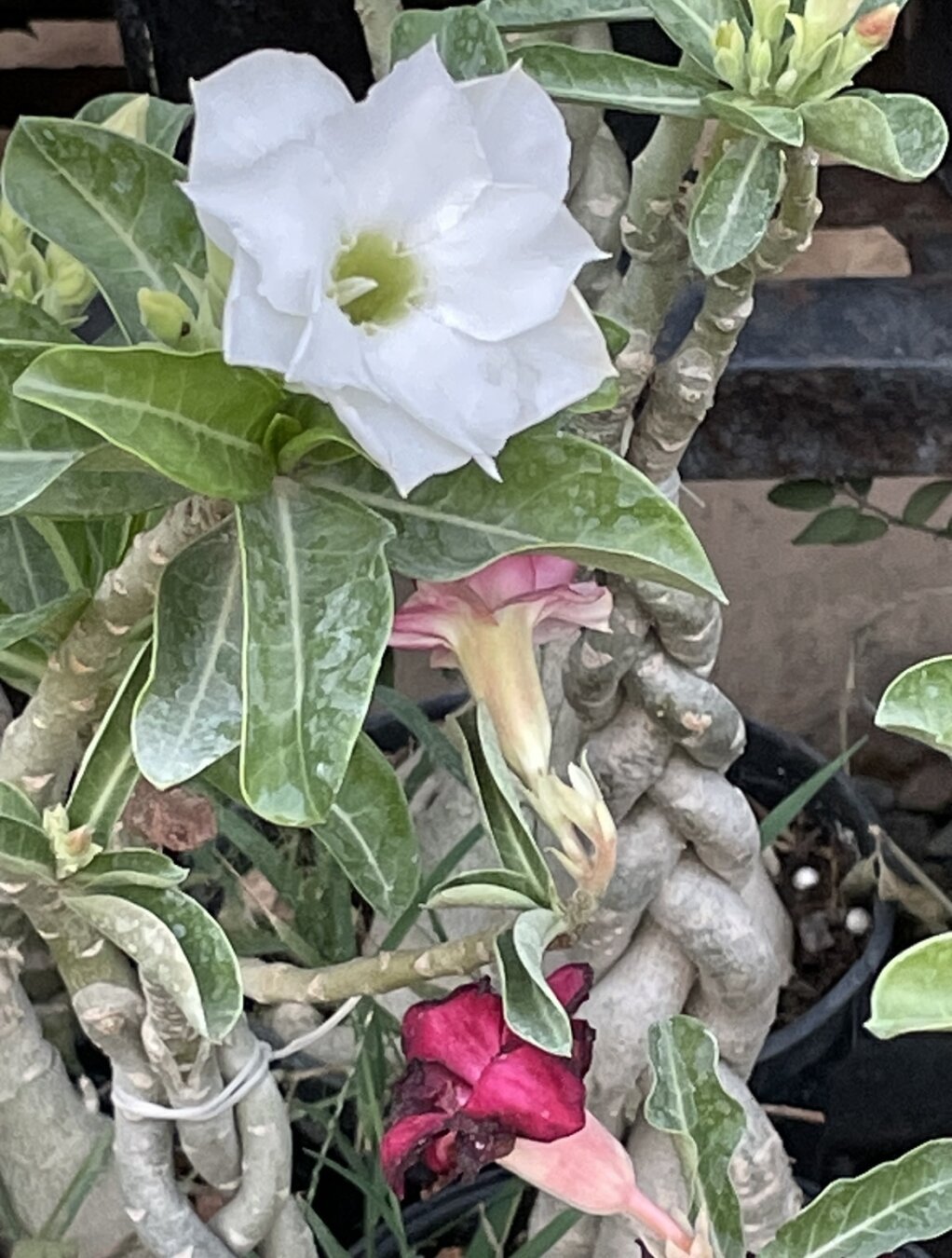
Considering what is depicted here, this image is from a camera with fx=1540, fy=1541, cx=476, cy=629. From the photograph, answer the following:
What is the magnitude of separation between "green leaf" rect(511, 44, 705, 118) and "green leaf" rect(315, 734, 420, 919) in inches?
8.7

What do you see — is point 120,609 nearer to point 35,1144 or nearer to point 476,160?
point 476,160

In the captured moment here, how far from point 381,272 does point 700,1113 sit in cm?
31

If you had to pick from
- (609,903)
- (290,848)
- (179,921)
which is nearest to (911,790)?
(290,848)

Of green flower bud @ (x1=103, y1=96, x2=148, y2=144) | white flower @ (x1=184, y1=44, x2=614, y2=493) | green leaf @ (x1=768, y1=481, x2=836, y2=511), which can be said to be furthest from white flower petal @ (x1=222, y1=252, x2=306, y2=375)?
green leaf @ (x1=768, y1=481, x2=836, y2=511)

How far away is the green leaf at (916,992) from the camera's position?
0.42m

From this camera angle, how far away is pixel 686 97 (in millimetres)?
404

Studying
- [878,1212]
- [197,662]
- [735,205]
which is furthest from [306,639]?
[878,1212]

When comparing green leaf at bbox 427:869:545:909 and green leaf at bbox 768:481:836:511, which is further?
green leaf at bbox 768:481:836:511

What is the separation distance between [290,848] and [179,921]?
1.53 ft

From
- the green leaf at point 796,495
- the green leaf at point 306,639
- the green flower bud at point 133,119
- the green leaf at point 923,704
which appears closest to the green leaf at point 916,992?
the green leaf at point 923,704

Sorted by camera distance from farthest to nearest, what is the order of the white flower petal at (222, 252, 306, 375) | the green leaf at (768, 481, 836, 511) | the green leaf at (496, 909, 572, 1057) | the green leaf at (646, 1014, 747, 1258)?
the green leaf at (768, 481, 836, 511), the green leaf at (646, 1014, 747, 1258), the green leaf at (496, 909, 572, 1057), the white flower petal at (222, 252, 306, 375)

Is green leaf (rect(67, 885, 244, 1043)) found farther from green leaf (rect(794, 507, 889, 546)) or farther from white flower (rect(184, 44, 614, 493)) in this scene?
green leaf (rect(794, 507, 889, 546))

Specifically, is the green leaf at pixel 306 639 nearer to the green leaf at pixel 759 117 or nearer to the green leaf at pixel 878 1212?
the green leaf at pixel 759 117

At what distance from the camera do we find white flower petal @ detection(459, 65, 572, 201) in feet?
1.11
